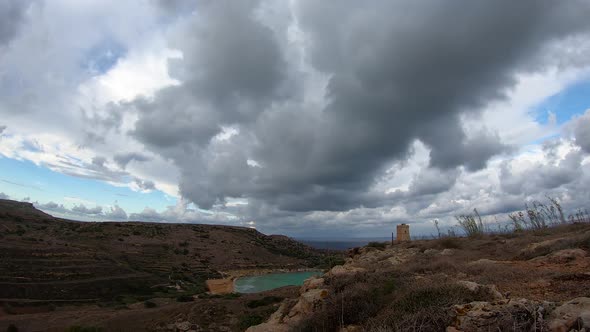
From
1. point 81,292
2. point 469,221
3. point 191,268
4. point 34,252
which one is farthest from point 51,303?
point 469,221

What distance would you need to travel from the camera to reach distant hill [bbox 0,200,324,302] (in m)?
49.6

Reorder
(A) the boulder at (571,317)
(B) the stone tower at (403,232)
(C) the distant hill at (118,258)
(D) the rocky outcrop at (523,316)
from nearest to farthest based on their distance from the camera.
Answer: (A) the boulder at (571,317) < (D) the rocky outcrop at (523,316) < (B) the stone tower at (403,232) < (C) the distant hill at (118,258)

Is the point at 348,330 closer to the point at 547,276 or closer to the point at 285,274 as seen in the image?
the point at 547,276

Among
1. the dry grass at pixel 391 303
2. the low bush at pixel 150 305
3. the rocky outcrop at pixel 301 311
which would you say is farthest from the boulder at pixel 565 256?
the low bush at pixel 150 305

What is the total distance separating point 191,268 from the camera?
70.9 m

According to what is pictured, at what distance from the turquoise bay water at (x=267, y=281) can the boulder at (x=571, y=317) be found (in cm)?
5567

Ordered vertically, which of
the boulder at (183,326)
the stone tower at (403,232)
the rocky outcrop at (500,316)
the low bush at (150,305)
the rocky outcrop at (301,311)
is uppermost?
the stone tower at (403,232)

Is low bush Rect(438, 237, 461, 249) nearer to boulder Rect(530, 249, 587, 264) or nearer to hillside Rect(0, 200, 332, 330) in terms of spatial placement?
boulder Rect(530, 249, 587, 264)

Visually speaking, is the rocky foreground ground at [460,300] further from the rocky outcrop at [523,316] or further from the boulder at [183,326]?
the boulder at [183,326]

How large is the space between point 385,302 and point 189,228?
101600 millimetres

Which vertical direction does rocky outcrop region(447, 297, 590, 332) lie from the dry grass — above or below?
above

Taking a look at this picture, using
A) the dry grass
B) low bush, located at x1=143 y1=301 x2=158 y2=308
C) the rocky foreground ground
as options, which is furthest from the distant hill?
the dry grass

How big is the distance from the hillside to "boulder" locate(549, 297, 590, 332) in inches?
1934

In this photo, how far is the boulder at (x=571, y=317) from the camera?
15.9 ft
